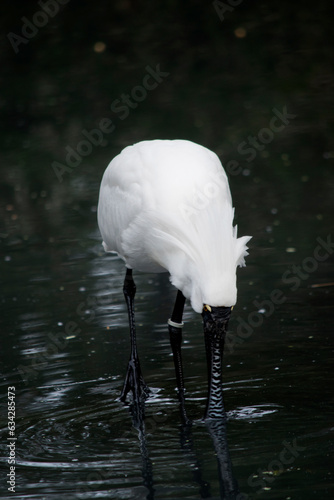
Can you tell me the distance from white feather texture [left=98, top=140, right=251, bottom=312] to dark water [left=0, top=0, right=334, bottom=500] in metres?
0.89

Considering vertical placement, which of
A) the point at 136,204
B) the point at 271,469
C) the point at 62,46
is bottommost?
the point at 271,469

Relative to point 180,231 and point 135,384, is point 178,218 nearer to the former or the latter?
point 180,231

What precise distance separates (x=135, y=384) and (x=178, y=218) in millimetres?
1368

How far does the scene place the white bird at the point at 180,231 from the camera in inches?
232

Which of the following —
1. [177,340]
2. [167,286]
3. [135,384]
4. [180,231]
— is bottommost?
[135,384]

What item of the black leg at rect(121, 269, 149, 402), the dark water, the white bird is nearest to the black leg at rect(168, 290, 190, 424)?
the white bird

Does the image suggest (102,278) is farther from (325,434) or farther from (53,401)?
(325,434)

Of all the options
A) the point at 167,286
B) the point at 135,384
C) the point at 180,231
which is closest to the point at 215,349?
the point at 180,231

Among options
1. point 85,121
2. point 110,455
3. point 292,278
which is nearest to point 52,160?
point 85,121

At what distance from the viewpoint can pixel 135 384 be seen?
703 centimetres

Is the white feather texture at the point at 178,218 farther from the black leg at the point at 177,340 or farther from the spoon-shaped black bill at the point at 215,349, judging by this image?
the black leg at the point at 177,340

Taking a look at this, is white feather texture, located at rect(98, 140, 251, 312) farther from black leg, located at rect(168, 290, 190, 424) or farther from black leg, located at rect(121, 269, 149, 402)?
black leg, located at rect(121, 269, 149, 402)

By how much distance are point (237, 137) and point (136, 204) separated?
361 inches

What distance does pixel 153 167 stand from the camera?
6.93 m
